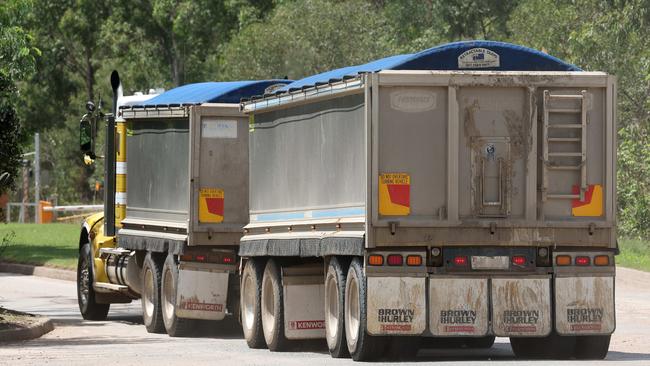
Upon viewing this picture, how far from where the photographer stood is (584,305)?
15.3 metres

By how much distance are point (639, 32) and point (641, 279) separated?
18.5 metres

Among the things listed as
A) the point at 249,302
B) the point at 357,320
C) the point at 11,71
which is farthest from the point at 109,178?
the point at 357,320

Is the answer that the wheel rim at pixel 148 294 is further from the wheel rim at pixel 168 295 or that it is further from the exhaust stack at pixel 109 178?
the exhaust stack at pixel 109 178

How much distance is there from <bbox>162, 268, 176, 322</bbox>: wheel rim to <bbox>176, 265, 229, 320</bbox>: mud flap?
1.16 ft

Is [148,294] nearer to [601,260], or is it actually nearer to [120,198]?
[120,198]

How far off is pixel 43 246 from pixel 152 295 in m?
24.3

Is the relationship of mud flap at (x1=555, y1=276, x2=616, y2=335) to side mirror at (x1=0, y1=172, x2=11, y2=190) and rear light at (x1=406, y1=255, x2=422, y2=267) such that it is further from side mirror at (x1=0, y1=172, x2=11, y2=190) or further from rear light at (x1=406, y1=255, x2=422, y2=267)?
side mirror at (x1=0, y1=172, x2=11, y2=190)

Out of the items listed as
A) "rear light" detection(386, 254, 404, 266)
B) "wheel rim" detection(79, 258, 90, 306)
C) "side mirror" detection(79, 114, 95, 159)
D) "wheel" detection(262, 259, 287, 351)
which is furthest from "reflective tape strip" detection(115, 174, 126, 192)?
"rear light" detection(386, 254, 404, 266)

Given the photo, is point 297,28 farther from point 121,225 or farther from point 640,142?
point 121,225

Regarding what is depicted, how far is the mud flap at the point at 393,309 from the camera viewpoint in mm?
15008

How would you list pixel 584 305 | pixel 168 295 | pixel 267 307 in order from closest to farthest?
pixel 584 305 < pixel 267 307 < pixel 168 295

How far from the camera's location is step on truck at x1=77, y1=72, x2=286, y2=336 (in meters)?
20.3

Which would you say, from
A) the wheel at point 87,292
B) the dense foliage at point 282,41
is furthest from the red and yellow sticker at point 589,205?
the dense foliage at point 282,41

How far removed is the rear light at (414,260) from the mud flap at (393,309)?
0.84ft
